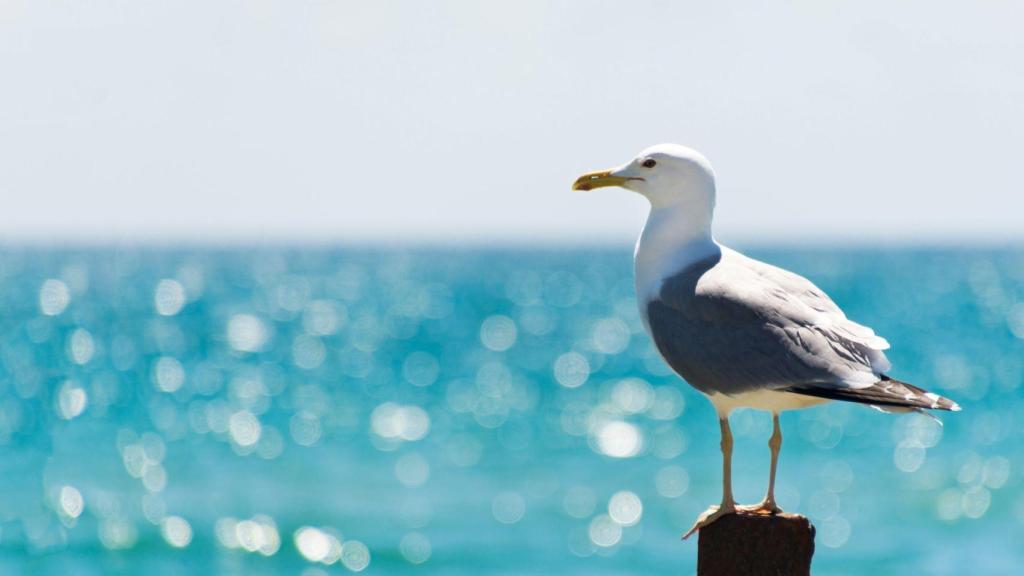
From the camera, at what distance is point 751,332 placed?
5.79 meters

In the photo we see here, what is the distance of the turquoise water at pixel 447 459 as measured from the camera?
20.2 meters

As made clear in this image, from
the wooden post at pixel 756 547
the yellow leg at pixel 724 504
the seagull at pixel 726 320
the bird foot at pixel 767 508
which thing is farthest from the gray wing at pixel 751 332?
the wooden post at pixel 756 547

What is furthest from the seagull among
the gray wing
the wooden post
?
the wooden post

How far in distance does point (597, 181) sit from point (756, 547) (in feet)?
5.50

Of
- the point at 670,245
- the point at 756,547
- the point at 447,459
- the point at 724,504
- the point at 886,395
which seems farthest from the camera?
the point at 447,459

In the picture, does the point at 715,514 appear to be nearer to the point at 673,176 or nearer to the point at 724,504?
the point at 724,504

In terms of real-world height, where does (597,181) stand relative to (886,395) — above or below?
above

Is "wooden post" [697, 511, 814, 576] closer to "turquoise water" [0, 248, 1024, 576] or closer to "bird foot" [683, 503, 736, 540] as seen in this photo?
"bird foot" [683, 503, 736, 540]

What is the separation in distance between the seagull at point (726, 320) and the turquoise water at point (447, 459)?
13529 millimetres

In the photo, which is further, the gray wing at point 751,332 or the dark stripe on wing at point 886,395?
the gray wing at point 751,332

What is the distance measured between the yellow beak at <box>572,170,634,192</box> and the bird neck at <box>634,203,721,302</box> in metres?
0.20

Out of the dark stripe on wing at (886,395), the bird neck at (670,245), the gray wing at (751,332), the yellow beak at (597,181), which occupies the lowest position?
the dark stripe on wing at (886,395)

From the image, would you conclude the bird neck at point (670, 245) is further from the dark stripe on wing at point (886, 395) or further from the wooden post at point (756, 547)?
the wooden post at point (756, 547)

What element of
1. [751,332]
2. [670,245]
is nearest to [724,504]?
[751,332]
